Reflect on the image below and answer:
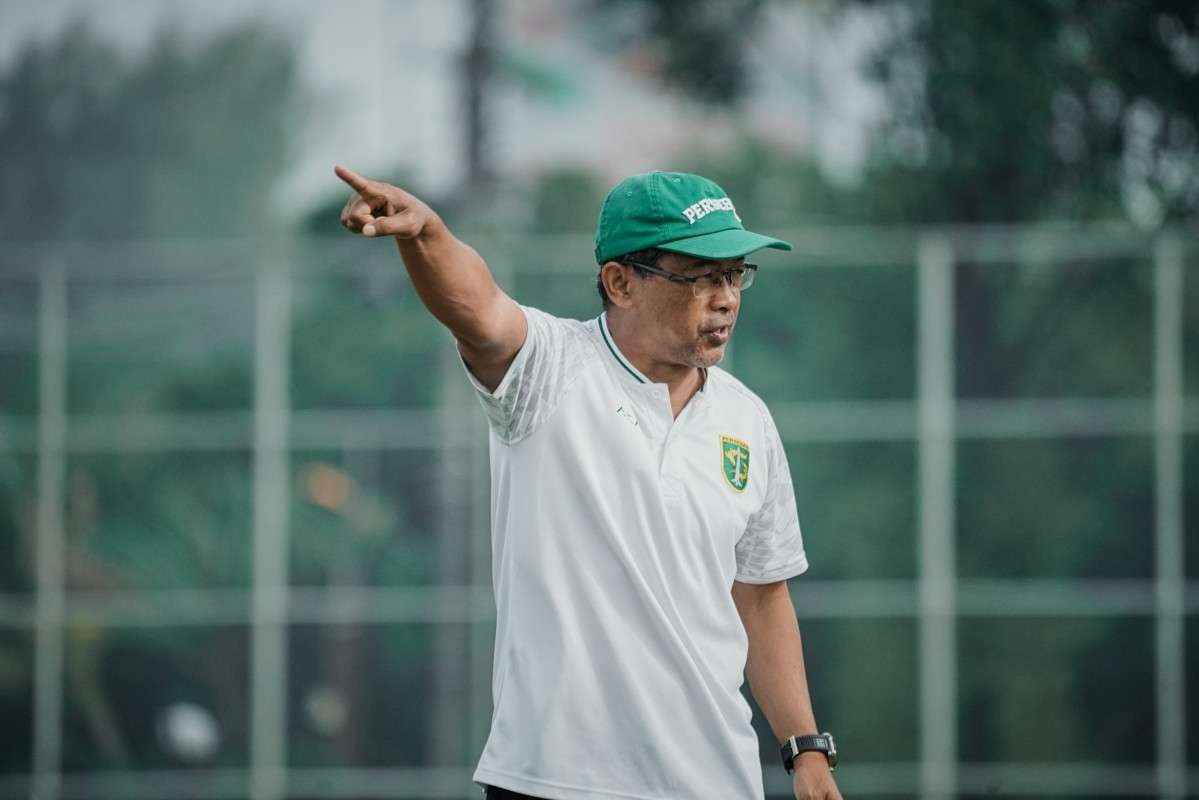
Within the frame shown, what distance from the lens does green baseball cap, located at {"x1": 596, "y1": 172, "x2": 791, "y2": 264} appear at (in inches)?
146

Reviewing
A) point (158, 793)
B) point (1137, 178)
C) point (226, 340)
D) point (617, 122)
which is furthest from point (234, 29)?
point (158, 793)

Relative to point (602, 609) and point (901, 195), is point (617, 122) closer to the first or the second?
point (901, 195)

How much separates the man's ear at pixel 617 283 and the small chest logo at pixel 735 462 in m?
0.34

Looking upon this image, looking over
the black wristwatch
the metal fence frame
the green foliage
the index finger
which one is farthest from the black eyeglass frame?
the green foliage

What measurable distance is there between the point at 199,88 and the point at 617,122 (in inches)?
194

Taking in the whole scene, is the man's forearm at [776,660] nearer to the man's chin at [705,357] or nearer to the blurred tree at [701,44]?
the man's chin at [705,357]

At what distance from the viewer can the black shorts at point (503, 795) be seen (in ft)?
12.0

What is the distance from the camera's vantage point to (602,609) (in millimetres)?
3619

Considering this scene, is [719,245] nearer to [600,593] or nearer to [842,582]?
[600,593]

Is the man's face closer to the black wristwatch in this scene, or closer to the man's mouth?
the man's mouth

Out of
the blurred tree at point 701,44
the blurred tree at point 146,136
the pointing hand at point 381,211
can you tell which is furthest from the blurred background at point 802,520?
the pointing hand at point 381,211

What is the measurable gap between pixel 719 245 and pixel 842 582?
369 inches

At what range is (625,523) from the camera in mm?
3646

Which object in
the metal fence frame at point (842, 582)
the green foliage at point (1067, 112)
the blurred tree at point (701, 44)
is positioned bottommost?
the metal fence frame at point (842, 582)
